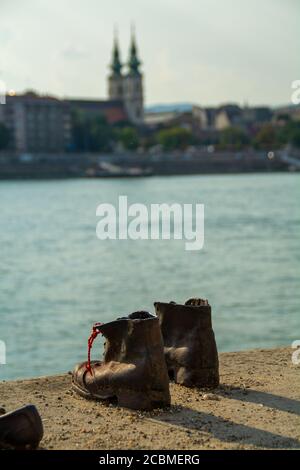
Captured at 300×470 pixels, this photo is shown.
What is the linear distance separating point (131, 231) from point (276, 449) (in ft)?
88.7

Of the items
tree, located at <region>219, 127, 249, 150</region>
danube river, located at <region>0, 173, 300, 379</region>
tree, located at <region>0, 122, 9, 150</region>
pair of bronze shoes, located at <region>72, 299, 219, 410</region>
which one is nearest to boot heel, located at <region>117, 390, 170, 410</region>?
pair of bronze shoes, located at <region>72, 299, 219, 410</region>

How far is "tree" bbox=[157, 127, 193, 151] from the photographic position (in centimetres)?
9531

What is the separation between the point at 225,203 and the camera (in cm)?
4378

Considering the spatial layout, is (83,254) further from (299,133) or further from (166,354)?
(299,133)

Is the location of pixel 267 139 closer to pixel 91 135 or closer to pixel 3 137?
pixel 91 135

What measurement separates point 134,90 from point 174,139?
18673mm

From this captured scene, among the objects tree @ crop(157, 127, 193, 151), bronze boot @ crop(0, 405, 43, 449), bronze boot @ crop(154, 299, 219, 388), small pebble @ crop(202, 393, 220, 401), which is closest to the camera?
bronze boot @ crop(0, 405, 43, 449)

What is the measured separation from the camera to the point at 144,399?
3930 mm

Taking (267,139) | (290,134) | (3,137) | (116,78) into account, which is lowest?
(3,137)

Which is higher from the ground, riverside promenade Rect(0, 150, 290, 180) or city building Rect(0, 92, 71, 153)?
city building Rect(0, 92, 71, 153)

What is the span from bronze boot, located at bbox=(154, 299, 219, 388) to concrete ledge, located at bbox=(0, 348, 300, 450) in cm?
7

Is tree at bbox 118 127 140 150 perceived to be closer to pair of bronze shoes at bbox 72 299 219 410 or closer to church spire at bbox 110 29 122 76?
church spire at bbox 110 29 122 76

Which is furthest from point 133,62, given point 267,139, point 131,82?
point 267,139

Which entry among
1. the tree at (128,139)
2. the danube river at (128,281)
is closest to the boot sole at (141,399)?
the danube river at (128,281)
